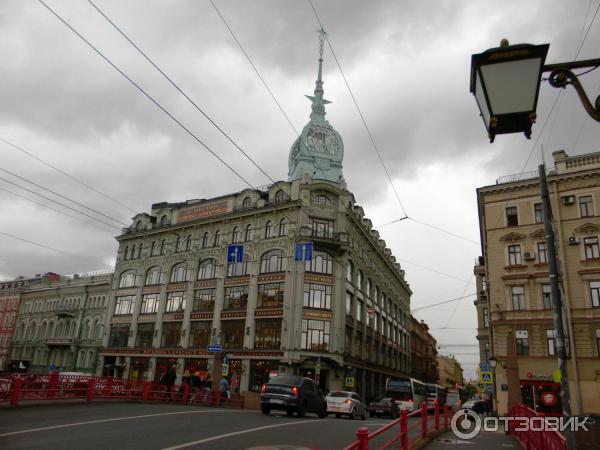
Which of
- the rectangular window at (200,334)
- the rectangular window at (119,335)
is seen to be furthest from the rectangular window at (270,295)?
the rectangular window at (119,335)

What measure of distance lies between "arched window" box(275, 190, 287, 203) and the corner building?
14cm

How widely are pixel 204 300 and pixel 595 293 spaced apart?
33650 millimetres

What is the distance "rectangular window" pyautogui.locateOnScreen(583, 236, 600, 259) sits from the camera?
35031mm

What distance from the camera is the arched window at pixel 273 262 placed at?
148 ft

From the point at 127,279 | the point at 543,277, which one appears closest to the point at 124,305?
the point at 127,279

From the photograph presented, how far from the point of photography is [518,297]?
36812mm

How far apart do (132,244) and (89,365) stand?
1505 centimetres

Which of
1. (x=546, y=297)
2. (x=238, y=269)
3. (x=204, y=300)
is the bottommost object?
(x=546, y=297)

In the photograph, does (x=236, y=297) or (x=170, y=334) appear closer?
(x=236, y=297)

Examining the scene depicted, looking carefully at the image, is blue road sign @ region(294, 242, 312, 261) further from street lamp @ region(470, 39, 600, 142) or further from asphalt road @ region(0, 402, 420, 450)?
street lamp @ region(470, 39, 600, 142)

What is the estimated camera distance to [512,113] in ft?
11.6

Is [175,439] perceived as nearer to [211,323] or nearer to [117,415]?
[117,415]

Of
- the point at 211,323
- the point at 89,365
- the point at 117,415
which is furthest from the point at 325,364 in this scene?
the point at 89,365

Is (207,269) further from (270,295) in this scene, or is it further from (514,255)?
(514,255)
